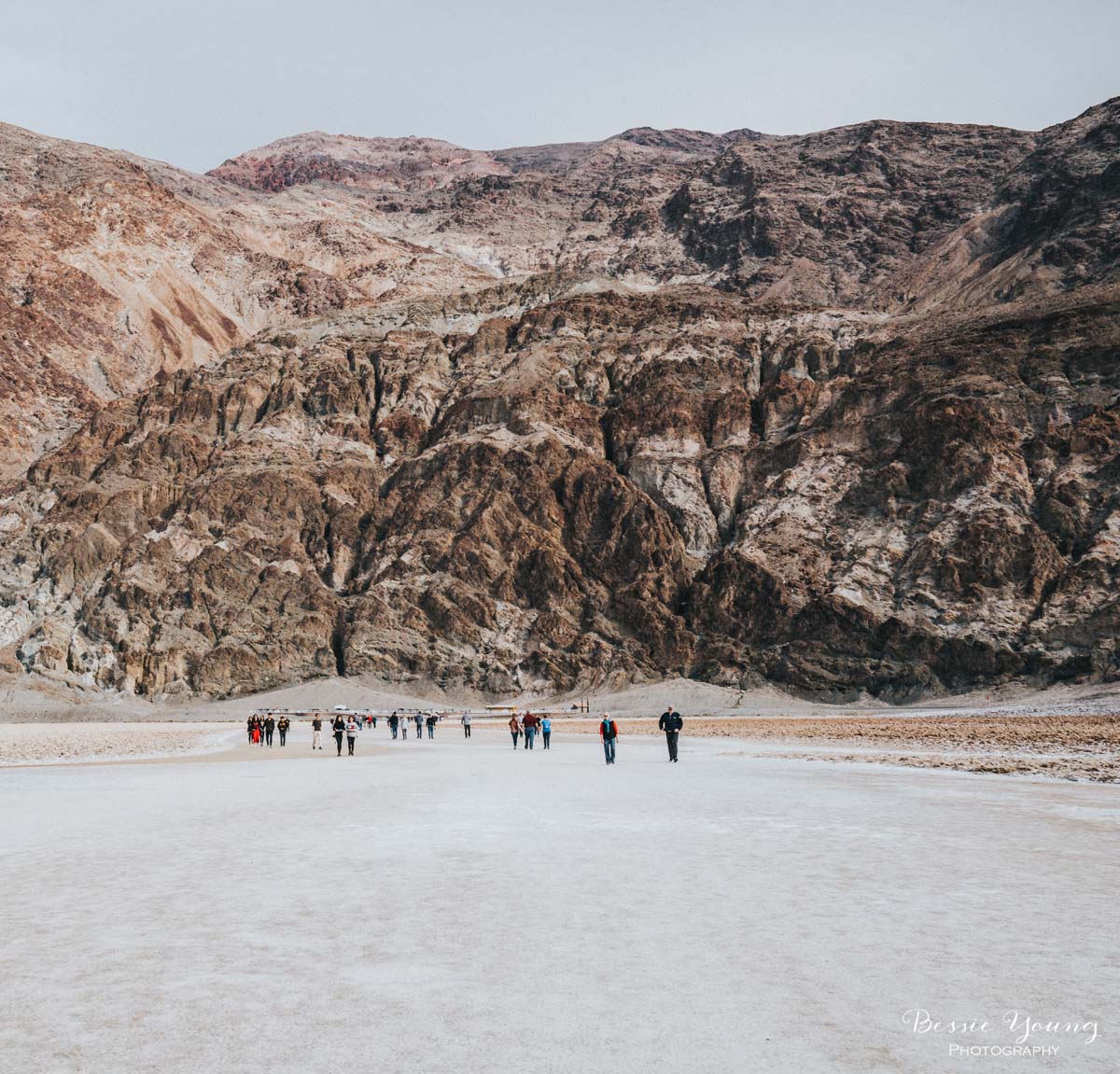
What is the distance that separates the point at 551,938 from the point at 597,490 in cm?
9302

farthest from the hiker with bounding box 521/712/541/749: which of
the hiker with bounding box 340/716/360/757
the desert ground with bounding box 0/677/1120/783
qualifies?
the desert ground with bounding box 0/677/1120/783

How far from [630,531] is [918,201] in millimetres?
119323

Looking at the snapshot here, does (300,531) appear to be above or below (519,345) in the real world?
below

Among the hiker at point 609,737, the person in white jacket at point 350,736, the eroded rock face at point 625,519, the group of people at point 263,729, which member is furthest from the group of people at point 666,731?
the eroded rock face at point 625,519

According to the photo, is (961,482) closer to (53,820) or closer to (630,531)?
(630,531)

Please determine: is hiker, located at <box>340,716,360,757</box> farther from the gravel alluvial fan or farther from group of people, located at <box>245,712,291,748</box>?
the gravel alluvial fan

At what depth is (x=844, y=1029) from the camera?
5453mm

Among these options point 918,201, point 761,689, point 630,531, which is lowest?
point 761,689

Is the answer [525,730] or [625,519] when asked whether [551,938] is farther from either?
[625,519]

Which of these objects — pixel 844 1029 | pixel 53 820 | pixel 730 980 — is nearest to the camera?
pixel 844 1029

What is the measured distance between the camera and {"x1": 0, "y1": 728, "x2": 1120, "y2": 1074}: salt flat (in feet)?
17.2

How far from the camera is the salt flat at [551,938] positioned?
17.2 feet

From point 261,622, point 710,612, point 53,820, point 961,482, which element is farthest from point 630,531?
point 53,820

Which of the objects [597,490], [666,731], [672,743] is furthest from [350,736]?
[597,490]
